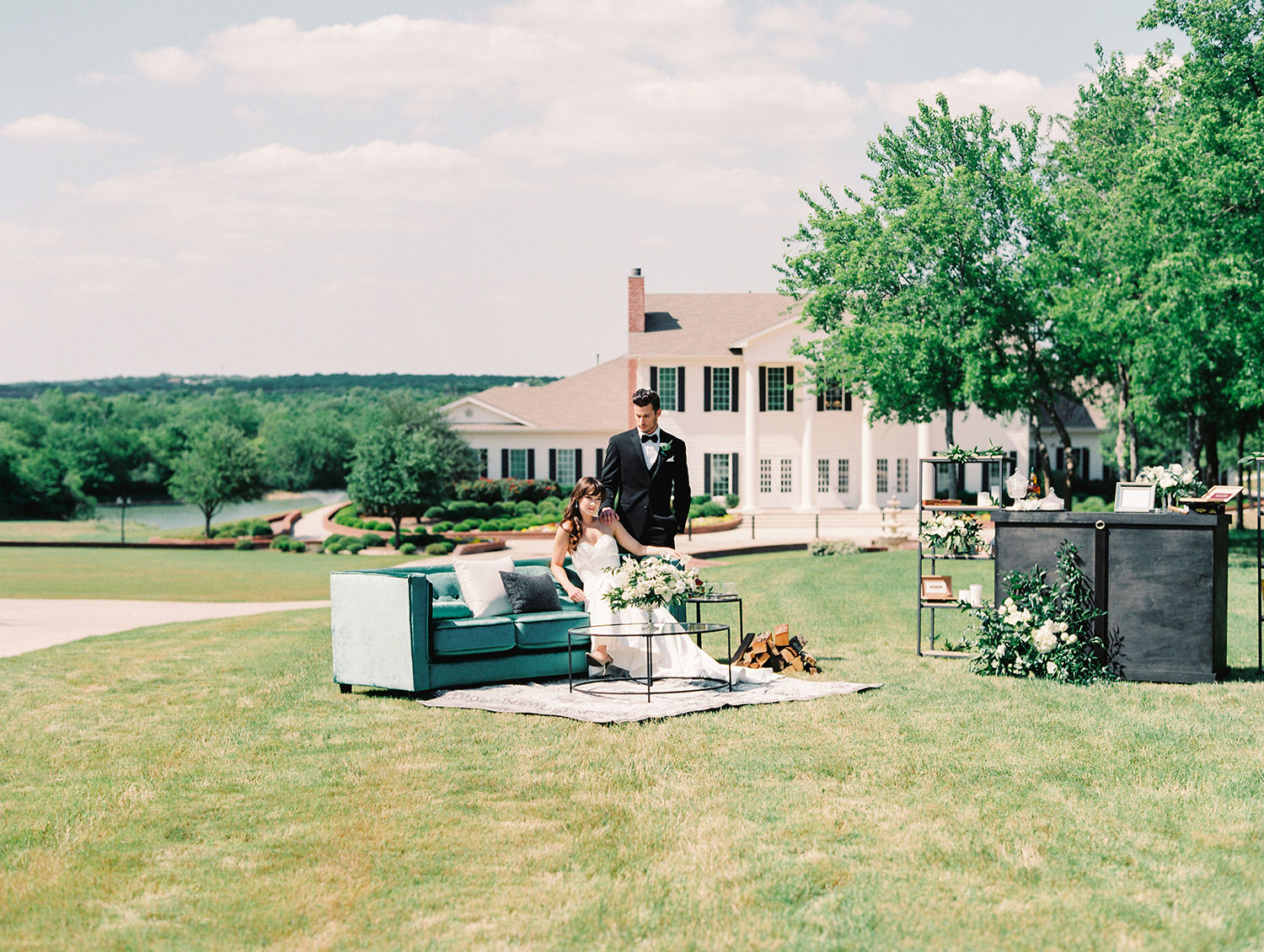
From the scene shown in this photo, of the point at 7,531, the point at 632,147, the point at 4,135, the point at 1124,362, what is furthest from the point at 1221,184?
the point at 4,135

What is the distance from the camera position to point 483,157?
127ft

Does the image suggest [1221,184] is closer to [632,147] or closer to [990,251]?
[990,251]

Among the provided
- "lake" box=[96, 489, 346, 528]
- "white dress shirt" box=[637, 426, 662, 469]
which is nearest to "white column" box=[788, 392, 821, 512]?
"lake" box=[96, 489, 346, 528]

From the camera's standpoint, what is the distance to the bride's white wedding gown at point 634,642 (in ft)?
31.3

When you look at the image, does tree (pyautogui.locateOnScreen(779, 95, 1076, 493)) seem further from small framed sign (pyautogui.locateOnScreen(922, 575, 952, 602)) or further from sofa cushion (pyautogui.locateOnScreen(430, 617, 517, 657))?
sofa cushion (pyautogui.locateOnScreen(430, 617, 517, 657))

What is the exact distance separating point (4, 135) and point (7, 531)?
22409 millimetres

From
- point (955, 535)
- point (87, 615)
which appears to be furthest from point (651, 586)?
point (87, 615)

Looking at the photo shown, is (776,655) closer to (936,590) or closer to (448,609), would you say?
(936,590)

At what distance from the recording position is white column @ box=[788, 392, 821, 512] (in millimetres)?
43219

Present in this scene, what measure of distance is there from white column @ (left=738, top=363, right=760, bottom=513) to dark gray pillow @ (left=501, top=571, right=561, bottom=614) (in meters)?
33.0

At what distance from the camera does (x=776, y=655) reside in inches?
404

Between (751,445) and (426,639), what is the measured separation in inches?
1367

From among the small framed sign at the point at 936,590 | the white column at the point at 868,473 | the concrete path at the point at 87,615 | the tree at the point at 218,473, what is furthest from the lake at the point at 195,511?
the small framed sign at the point at 936,590

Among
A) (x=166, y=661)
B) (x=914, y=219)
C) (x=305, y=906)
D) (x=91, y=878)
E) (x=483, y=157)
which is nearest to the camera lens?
(x=305, y=906)
